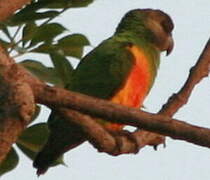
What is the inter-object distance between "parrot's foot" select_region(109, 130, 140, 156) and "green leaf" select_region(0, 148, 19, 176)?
1.59 ft

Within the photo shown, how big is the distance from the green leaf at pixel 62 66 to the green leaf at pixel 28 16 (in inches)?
10.7

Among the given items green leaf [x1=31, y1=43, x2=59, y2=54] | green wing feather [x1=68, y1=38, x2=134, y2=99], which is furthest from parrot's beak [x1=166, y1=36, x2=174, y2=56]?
green leaf [x1=31, y1=43, x2=59, y2=54]

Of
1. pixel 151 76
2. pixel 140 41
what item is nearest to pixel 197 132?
pixel 151 76

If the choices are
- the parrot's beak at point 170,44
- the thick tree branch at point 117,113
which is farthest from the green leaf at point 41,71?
the parrot's beak at point 170,44

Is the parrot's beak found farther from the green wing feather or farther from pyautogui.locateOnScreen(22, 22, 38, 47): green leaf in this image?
pyautogui.locateOnScreen(22, 22, 38, 47): green leaf

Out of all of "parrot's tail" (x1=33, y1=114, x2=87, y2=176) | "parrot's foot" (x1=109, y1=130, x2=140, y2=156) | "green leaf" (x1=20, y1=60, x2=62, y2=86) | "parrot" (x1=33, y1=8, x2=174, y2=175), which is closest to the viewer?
"parrot's foot" (x1=109, y1=130, x2=140, y2=156)

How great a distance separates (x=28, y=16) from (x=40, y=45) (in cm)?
24

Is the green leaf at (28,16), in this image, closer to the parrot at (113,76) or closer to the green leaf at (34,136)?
the green leaf at (34,136)

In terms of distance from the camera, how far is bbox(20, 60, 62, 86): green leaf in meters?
3.07

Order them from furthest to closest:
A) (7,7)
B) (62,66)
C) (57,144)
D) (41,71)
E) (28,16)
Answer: (57,144) → (62,66) → (41,71) → (28,16) → (7,7)

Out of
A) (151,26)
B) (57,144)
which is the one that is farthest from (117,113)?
(151,26)

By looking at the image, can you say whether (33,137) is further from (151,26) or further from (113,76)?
(151,26)

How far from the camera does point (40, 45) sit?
3.15 metres

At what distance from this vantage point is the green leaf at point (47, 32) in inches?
121
